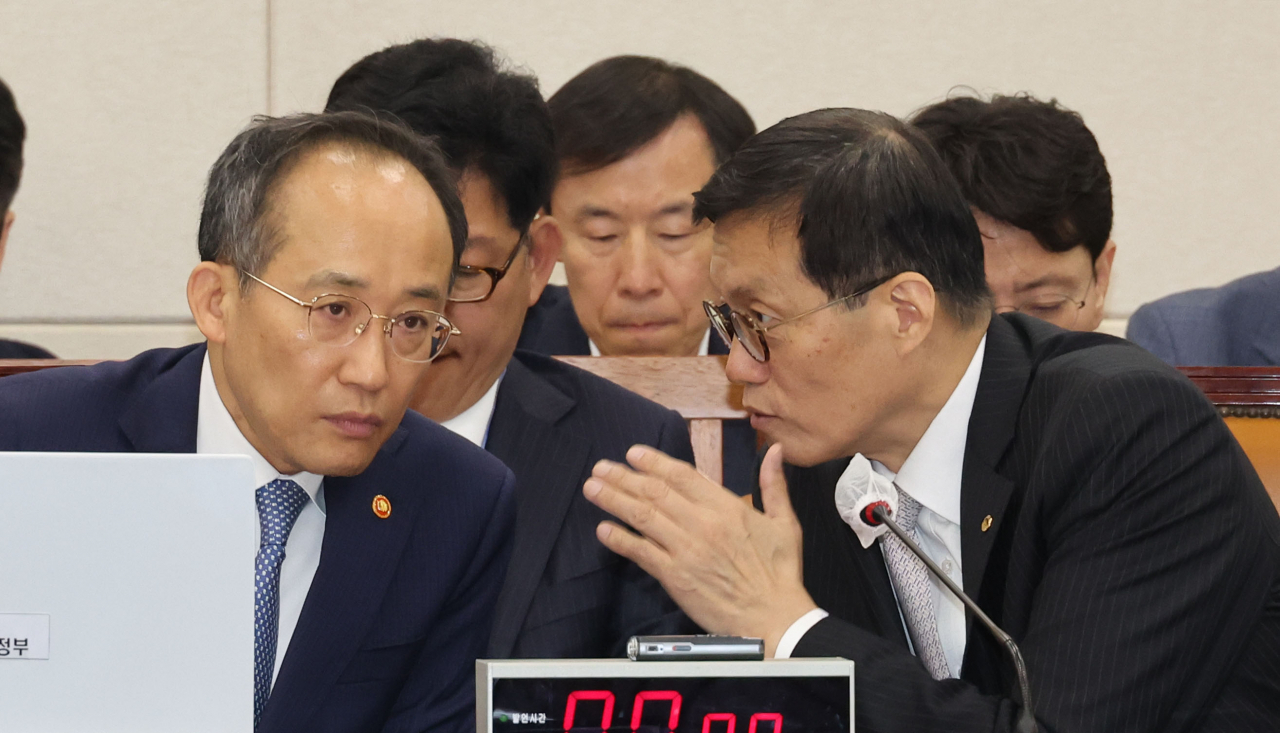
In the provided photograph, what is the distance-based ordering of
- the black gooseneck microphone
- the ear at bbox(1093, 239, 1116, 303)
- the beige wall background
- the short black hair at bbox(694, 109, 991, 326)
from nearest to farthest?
1. the black gooseneck microphone
2. the short black hair at bbox(694, 109, 991, 326)
3. the ear at bbox(1093, 239, 1116, 303)
4. the beige wall background

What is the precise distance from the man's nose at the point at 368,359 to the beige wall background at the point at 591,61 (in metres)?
1.88

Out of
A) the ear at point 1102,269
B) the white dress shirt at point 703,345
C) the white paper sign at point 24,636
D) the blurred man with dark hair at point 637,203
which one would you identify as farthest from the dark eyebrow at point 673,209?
the white paper sign at point 24,636

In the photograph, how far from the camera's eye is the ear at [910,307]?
151 cm

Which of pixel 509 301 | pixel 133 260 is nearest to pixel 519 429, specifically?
pixel 509 301

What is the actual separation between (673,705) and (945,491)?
0.68 meters

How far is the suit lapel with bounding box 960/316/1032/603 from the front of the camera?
1.45m

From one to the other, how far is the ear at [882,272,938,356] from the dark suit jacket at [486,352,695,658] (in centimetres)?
40

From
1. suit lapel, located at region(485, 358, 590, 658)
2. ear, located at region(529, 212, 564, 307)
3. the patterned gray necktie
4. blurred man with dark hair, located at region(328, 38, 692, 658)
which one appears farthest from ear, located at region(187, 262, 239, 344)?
the patterned gray necktie

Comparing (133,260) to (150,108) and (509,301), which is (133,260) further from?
(509,301)

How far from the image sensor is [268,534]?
53.5 inches

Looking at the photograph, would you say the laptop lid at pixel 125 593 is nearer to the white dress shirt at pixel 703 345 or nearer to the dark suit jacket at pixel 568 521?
the dark suit jacket at pixel 568 521

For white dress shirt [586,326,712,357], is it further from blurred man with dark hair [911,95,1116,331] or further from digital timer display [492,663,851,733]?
digital timer display [492,663,851,733]

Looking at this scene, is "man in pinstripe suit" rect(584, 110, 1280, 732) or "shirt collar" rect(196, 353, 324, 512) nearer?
"man in pinstripe suit" rect(584, 110, 1280, 732)

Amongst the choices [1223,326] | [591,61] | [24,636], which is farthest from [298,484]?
[591,61]
